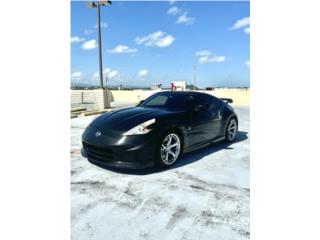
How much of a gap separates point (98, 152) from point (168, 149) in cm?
101

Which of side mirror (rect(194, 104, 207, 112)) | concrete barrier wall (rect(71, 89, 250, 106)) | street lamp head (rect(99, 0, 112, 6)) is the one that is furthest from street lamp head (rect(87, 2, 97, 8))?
side mirror (rect(194, 104, 207, 112))

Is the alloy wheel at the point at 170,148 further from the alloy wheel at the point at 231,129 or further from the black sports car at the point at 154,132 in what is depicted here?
the alloy wheel at the point at 231,129

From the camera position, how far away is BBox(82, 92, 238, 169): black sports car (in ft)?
9.85

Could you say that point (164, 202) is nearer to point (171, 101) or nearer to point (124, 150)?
point (124, 150)

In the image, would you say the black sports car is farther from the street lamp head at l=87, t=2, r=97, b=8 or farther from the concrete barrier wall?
the street lamp head at l=87, t=2, r=97, b=8

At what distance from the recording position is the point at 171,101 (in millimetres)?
4203

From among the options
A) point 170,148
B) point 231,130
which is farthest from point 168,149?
point 231,130

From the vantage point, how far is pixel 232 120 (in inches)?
200

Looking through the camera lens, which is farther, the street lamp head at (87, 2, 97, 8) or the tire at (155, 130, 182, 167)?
the street lamp head at (87, 2, 97, 8)

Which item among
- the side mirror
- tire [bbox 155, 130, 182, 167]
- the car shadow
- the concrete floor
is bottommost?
the concrete floor

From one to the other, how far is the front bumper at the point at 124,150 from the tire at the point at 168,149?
12cm
